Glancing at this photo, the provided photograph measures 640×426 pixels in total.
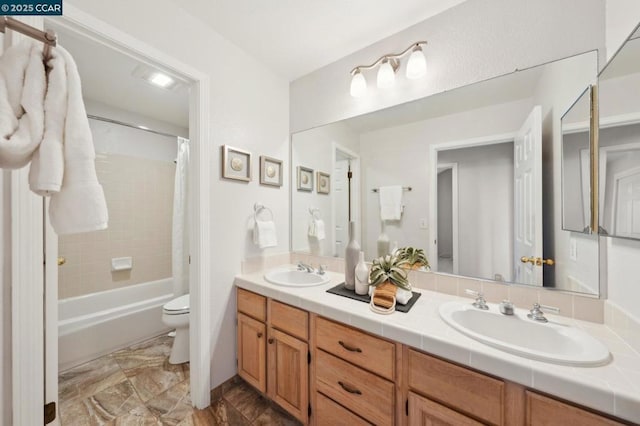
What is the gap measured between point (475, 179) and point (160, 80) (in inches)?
97.6

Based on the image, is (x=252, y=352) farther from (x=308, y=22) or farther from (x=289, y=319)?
(x=308, y=22)

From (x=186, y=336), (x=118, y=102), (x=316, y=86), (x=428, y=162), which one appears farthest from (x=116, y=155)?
(x=428, y=162)

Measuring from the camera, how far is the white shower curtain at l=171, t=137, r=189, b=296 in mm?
2344

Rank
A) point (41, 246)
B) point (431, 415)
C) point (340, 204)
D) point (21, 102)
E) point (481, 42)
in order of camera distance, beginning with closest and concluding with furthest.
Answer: point (21, 102)
point (431, 415)
point (41, 246)
point (481, 42)
point (340, 204)

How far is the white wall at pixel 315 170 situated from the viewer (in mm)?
1870

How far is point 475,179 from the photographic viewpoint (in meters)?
1.31

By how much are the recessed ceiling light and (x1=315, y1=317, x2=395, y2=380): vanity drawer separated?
2199 mm

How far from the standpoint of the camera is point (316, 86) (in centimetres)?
195

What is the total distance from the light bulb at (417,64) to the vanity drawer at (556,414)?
1.55 metres

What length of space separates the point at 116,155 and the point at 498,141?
3.34 m

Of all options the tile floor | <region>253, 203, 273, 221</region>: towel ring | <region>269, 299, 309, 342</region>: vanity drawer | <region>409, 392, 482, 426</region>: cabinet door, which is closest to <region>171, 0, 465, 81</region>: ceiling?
<region>253, 203, 273, 221</region>: towel ring

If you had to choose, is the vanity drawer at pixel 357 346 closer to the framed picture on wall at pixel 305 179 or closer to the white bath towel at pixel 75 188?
the white bath towel at pixel 75 188

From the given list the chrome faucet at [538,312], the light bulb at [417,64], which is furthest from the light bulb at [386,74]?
the chrome faucet at [538,312]

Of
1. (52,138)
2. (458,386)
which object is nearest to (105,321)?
(52,138)
